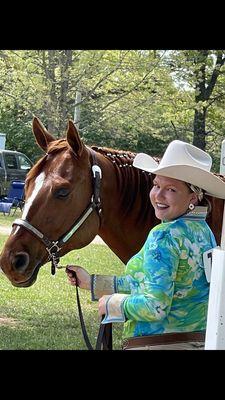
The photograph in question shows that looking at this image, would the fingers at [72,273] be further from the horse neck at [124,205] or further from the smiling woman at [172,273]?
the horse neck at [124,205]

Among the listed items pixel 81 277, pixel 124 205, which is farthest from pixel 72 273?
pixel 124 205

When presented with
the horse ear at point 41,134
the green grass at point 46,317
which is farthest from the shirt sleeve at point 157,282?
the green grass at point 46,317

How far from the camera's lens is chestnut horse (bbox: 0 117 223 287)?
10.1ft

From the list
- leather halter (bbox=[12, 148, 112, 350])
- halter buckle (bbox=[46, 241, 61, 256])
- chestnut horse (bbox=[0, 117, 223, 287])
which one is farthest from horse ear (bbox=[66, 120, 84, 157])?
halter buckle (bbox=[46, 241, 61, 256])

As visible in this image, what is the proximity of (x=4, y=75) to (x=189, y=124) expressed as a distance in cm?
693

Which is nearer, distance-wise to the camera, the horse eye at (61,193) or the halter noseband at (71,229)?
the halter noseband at (71,229)

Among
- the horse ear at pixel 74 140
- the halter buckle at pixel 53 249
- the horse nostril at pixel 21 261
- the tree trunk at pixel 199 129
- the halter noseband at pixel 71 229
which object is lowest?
the horse nostril at pixel 21 261

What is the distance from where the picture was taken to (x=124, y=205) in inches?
143

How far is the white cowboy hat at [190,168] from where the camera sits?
2113 mm

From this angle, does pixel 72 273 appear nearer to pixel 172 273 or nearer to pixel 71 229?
pixel 172 273

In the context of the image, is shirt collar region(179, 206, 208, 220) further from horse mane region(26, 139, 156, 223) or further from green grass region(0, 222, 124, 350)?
green grass region(0, 222, 124, 350)

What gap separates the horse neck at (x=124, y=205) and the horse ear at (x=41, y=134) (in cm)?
31
